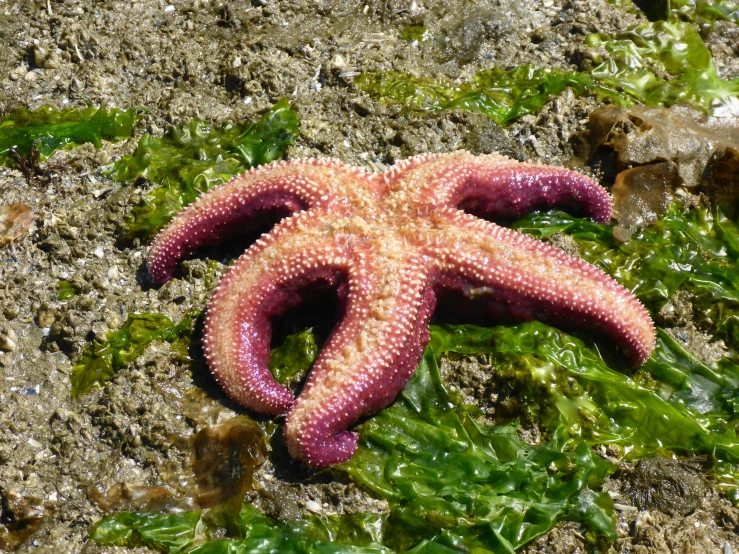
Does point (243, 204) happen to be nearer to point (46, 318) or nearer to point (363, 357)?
point (363, 357)

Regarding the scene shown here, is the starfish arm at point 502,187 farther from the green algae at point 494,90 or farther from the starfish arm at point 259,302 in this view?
the green algae at point 494,90

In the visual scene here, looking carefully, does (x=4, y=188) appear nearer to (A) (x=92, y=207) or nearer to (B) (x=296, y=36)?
(A) (x=92, y=207)

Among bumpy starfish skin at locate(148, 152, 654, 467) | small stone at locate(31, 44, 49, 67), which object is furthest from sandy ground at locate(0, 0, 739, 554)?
bumpy starfish skin at locate(148, 152, 654, 467)

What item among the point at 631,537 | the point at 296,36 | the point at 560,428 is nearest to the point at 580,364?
the point at 560,428

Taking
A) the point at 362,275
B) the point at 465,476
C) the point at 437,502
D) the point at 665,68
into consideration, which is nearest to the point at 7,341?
the point at 362,275

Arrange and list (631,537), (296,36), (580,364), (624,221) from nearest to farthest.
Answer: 1. (631,537)
2. (580,364)
3. (624,221)
4. (296,36)

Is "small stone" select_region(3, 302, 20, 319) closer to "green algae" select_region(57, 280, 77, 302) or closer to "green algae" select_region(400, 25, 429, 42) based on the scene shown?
"green algae" select_region(57, 280, 77, 302)
